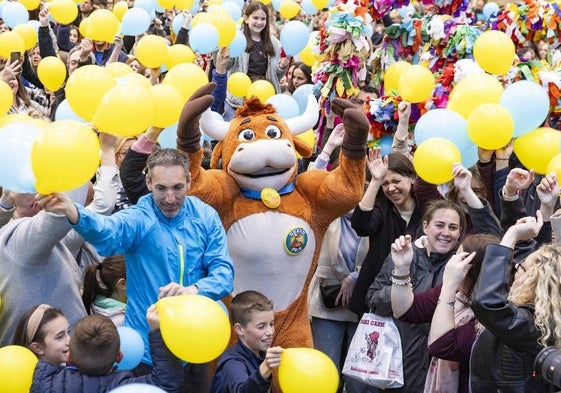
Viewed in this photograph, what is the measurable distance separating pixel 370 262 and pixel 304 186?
1.94 ft

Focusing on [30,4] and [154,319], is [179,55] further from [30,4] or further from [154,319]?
[154,319]

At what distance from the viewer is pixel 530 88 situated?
462 centimetres

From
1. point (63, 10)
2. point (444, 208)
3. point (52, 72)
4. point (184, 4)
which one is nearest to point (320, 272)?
point (444, 208)

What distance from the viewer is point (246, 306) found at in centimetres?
364

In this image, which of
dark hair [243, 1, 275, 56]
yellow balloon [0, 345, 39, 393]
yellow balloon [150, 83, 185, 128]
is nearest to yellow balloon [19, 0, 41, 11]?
dark hair [243, 1, 275, 56]

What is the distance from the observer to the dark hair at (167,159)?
12.3 feet

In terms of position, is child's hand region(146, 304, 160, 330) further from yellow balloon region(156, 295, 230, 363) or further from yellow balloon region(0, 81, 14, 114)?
yellow balloon region(0, 81, 14, 114)

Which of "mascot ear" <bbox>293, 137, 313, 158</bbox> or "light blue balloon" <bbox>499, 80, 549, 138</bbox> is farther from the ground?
"light blue balloon" <bbox>499, 80, 549, 138</bbox>

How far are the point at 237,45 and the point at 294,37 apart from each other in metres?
0.55

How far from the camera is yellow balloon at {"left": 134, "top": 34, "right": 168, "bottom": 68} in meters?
6.27

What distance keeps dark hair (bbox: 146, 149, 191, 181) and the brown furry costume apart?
0.49 metres

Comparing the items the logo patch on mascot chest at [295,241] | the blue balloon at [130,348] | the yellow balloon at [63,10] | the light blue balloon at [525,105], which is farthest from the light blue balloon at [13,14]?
the blue balloon at [130,348]

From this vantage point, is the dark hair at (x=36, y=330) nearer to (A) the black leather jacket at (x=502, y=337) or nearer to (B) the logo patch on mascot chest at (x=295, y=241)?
(B) the logo patch on mascot chest at (x=295, y=241)

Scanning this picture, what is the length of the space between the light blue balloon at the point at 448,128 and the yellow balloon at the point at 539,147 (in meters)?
0.31
